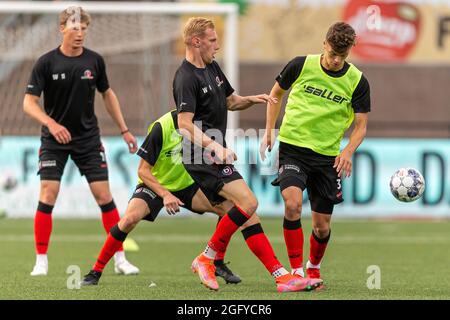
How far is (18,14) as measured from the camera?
17562 mm

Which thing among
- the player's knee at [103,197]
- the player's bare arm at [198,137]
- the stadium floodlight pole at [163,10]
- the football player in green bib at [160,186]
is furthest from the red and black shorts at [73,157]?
the stadium floodlight pole at [163,10]

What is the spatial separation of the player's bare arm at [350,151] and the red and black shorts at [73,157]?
236 cm

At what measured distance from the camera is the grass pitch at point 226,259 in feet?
27.3

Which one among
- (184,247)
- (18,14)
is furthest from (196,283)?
(18,14)

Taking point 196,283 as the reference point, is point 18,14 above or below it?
above

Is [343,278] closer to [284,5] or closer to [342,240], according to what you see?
[342,240]

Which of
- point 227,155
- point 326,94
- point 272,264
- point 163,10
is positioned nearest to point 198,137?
point 227,155

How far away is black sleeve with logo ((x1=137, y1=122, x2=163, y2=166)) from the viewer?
8758mm

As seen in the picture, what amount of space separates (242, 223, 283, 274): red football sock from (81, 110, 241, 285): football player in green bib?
57 cm

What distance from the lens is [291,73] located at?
8945 millimetres

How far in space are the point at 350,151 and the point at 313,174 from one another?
17.1 inches

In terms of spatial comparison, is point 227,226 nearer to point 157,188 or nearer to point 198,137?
point 157,188

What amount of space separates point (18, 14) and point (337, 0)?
11542 mm

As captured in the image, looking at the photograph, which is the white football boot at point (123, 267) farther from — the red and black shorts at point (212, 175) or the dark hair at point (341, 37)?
the dark hair at point (341, 37)
